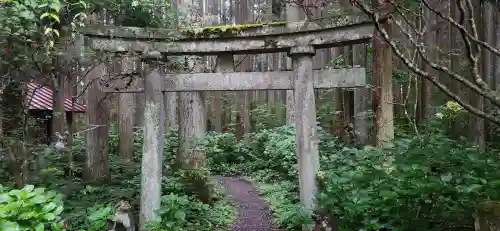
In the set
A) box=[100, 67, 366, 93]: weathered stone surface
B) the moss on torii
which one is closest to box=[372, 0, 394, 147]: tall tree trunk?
box=[100, 67, 366, 93]: weathered stone surface

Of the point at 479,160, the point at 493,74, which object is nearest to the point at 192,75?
the point at 479,160

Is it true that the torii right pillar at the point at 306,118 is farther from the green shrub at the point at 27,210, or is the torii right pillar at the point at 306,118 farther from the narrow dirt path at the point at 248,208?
the green shrub at the point at 27,210

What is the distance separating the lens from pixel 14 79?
5.18m

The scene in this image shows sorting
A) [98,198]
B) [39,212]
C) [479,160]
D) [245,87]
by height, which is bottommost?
[98,198]

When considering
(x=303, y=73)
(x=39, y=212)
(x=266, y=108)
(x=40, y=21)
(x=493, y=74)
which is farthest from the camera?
(x=266, y=108)

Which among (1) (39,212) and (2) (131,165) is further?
(2) (131,165)

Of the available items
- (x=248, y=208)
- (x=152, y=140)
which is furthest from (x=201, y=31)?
(x=248, y=208)

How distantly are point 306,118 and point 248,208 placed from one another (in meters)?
3.40

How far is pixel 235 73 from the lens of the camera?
248 inches

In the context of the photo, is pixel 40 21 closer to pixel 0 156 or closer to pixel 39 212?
pixel 0 156

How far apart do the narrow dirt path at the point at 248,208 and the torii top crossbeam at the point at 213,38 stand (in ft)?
10.7

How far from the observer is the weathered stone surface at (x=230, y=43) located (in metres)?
5.98

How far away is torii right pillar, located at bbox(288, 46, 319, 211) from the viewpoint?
19.8 ft

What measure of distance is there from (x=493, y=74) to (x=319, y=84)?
451 cm
